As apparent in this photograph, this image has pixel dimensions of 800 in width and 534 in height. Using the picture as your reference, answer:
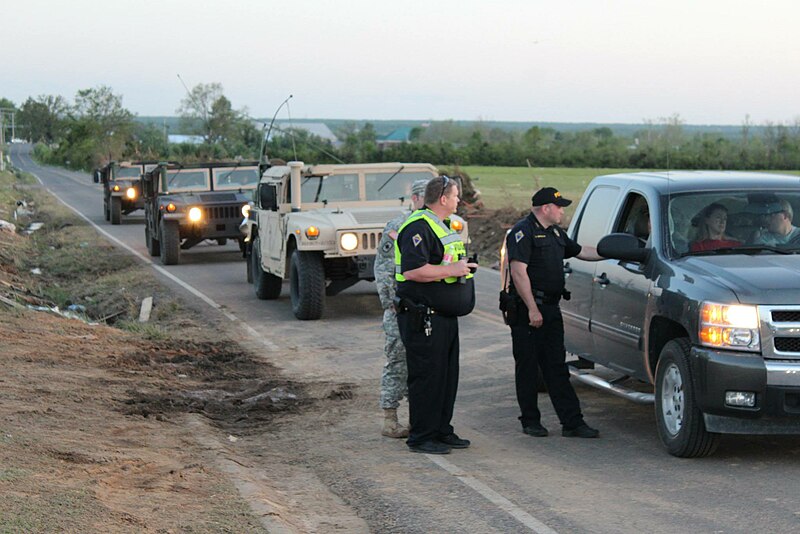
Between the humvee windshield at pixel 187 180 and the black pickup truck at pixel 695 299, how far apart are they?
1563 cm

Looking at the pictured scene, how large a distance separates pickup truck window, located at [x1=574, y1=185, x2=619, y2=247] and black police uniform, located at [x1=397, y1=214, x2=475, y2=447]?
160 cm

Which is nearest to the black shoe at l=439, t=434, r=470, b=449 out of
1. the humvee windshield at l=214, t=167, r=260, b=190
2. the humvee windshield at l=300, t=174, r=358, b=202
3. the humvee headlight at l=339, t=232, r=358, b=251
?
the humvee headlight at l=339, t=232, r=358, b=251

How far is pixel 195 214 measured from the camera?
75.9ft

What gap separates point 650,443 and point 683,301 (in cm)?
120

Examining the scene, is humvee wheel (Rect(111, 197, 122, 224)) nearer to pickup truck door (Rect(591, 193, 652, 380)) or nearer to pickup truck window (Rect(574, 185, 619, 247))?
pickup truck window (Rect(574, 185, 619, 247))

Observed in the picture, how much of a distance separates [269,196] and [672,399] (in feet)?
28.1

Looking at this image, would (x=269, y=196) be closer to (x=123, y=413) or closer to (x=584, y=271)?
(x=123, y=413)

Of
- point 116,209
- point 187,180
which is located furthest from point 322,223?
point 116,209

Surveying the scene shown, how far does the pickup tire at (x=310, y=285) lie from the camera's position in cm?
1472

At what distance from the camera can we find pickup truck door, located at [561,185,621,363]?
9047 mm

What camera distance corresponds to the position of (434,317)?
785cm

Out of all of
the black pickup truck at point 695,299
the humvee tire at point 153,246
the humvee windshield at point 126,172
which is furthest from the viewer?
the humvee windshield at point 126,172

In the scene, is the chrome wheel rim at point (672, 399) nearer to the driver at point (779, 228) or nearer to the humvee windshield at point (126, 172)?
the driver at point (779, 228)

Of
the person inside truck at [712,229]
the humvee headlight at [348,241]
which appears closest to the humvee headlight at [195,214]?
the humvee headlight at [348,241]
